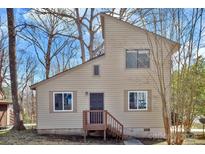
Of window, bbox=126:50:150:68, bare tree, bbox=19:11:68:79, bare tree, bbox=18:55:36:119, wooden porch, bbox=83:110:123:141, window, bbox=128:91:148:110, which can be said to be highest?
bare tree, bbox=19:11:68:79

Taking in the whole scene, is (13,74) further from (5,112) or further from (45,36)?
(5,112)

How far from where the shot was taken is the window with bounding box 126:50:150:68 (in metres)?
9.70

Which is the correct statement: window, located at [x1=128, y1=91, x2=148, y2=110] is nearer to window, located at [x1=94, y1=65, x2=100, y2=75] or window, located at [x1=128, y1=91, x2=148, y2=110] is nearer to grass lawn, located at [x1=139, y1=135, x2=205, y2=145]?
grass lawn, located at [x1=139, y1=135, x2=205, y2=145]

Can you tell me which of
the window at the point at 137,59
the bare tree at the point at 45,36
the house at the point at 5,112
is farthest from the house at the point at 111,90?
the house at the point at 5,112

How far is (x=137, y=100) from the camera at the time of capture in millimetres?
9734

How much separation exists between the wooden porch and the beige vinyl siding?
21cm

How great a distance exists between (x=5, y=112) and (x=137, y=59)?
5.04 m

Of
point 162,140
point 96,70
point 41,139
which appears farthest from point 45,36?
point 162,140

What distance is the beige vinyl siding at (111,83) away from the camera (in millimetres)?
9727

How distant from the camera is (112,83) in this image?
9781 mm

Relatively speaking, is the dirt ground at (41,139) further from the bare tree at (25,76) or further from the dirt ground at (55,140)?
the bare tree at (25,76)

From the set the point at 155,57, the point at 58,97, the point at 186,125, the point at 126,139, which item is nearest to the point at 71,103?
the point at 58,97

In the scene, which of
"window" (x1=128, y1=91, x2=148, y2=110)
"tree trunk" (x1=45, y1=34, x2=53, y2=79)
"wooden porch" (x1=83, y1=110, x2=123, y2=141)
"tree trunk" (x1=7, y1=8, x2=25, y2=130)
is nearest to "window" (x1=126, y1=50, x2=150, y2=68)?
"window" (x1=128, y1=91, x2=148, y2=110)
